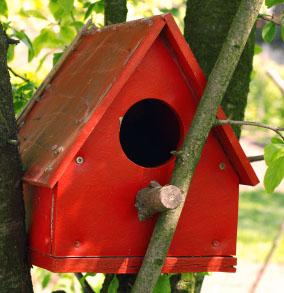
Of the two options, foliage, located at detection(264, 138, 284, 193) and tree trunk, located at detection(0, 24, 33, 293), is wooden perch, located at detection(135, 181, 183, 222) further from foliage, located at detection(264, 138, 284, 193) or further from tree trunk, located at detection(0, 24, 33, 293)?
tree trunk, located at detection(0, 24, 33, 293)

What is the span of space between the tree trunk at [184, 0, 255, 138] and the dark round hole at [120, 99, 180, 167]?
28cm

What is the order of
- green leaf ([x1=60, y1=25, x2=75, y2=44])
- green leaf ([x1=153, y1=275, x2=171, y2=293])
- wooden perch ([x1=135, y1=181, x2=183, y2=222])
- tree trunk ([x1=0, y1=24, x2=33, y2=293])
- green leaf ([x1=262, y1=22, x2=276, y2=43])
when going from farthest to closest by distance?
1. green leaf ([x1=60, y1=25, x2=75, y2=44])
2. green leaf ([x1=262, y1=22, x2=276, y2=43])
3. green leaf ([x1=153, y1=275, x2=171, y2=293])
4. tree trunk ([x1=0, y1=24, x2=33, y2=293])
5. wooden perch ([x1=135, y1=181, x2=183, y2=222])

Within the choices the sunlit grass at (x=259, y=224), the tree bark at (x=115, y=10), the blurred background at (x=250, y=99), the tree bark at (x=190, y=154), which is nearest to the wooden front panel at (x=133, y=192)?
the tree bark at (x=190, y=154)

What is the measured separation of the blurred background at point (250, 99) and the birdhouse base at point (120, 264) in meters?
1.01

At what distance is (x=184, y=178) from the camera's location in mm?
2014

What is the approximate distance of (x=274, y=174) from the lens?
1829 millimetres

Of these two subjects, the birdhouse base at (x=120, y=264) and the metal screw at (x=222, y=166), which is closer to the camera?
the birdhouse base at (x=120, y=264)

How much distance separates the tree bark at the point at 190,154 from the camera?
6.57 feet

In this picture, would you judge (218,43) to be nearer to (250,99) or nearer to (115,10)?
(115,10)

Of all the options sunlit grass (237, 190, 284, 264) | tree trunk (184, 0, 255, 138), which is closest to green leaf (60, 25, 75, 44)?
tree trunk (184, 0, 255, 138)

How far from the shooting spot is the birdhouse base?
6.49 ft

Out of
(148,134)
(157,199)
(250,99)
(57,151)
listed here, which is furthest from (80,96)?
(250,99)

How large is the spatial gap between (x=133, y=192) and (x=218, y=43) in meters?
0.86

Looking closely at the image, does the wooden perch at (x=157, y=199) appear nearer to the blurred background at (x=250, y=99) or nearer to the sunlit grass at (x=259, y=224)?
the blurred background at (x=250, y=99)
